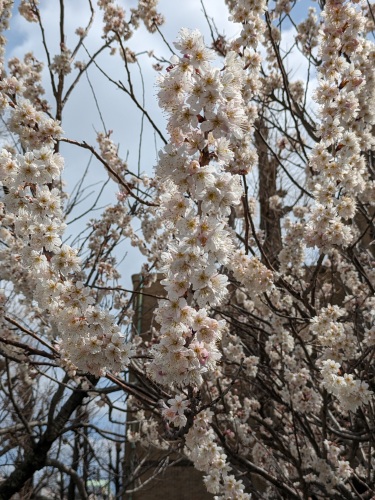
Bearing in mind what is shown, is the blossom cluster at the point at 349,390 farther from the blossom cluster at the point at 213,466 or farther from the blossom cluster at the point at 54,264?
the blossom cluster at the point at 54,264

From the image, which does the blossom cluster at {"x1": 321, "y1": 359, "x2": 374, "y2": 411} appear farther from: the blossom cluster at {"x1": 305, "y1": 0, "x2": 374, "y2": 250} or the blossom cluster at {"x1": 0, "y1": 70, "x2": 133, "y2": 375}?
the blossom cluster at {"x1": 0, "y1": 70, "x2": 133, "y2": 375}

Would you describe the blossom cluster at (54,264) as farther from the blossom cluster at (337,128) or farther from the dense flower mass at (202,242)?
the blossom cluster at (337,128)

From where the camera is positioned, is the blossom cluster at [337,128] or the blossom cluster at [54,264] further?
the blossom cluster at [337,128]

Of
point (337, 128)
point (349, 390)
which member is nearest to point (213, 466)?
point (349, 390)

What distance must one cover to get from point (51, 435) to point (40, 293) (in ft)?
13.5

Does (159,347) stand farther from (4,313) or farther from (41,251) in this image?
(4,313)

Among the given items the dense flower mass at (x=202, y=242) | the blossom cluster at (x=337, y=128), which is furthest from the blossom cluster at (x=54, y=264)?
the blossom cluster at (x=337, y=128)

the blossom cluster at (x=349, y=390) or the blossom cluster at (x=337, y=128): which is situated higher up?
the blossom cluster at (x=337, y=128)

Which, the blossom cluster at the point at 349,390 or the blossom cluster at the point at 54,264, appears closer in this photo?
the blossom cluster at the point at 54,264

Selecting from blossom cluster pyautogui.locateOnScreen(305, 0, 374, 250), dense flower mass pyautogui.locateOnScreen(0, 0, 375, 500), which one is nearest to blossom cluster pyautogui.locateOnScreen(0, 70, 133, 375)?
dense flower mass pyautogui.locateOnScreen(0, 0, 375, 500)

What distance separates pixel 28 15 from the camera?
5570mm

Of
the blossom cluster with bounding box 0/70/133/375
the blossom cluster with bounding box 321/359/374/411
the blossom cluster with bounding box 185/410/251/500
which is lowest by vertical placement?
the blossom cluster with bounding box 185/410/251/500

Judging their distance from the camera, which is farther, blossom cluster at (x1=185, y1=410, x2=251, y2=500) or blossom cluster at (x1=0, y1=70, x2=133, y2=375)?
blossom cluster at (x1=185, y1=410, x2=251, y2=500)

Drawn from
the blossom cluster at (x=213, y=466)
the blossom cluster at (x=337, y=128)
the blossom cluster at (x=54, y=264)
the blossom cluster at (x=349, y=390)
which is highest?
the blossom cluster at (x=337, y=128)
